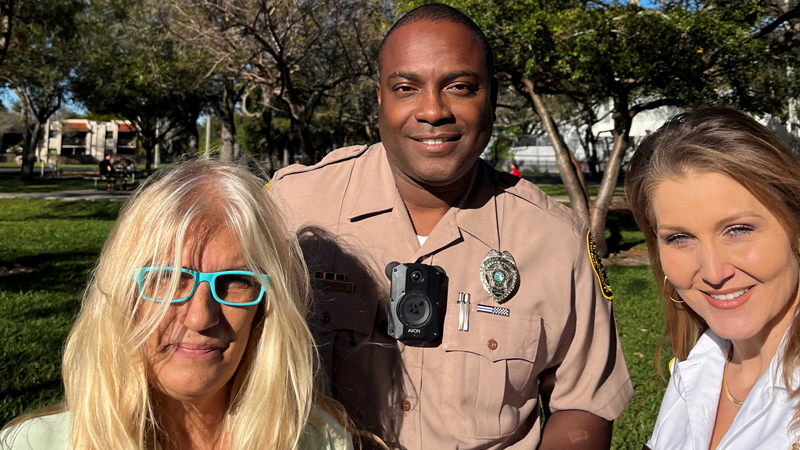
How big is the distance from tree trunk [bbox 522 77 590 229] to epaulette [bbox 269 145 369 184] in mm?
9363

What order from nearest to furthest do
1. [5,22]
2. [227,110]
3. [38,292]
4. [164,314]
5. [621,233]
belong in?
1. [164,314]
2. [38,292]
3. [5,22]
4. [621,233]
5. [227,110]

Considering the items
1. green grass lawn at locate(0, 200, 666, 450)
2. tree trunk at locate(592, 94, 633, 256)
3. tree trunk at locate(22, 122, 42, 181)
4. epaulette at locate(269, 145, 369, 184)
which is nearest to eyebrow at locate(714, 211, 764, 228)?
epaulette at locate(269, 145, 369, 184)

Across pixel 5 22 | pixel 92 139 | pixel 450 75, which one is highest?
pixel 5 22

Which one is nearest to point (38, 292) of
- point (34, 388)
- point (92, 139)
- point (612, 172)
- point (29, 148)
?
point (34, 388)

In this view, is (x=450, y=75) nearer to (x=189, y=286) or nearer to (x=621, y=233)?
(x=189, y=286)

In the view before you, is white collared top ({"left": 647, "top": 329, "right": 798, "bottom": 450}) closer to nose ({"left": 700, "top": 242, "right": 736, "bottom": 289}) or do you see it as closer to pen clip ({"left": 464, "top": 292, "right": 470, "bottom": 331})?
nose ({"left": 700, "top": 242, "right": 736, "bottom": 289})

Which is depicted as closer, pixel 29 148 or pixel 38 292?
pixel 38 292

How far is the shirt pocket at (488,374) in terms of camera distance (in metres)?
2.35

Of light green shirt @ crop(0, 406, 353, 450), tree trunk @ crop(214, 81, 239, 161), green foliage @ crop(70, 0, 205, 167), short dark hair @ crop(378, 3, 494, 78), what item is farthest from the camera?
tree trunk @ crop(214, 81, 239, 161)

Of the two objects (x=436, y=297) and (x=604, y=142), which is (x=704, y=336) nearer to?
(x=436, y=297)

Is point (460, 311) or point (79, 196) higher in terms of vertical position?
point (460, 311)

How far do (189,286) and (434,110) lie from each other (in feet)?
3.31

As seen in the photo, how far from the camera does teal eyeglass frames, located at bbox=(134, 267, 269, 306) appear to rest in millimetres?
1787

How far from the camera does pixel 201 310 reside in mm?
1808
